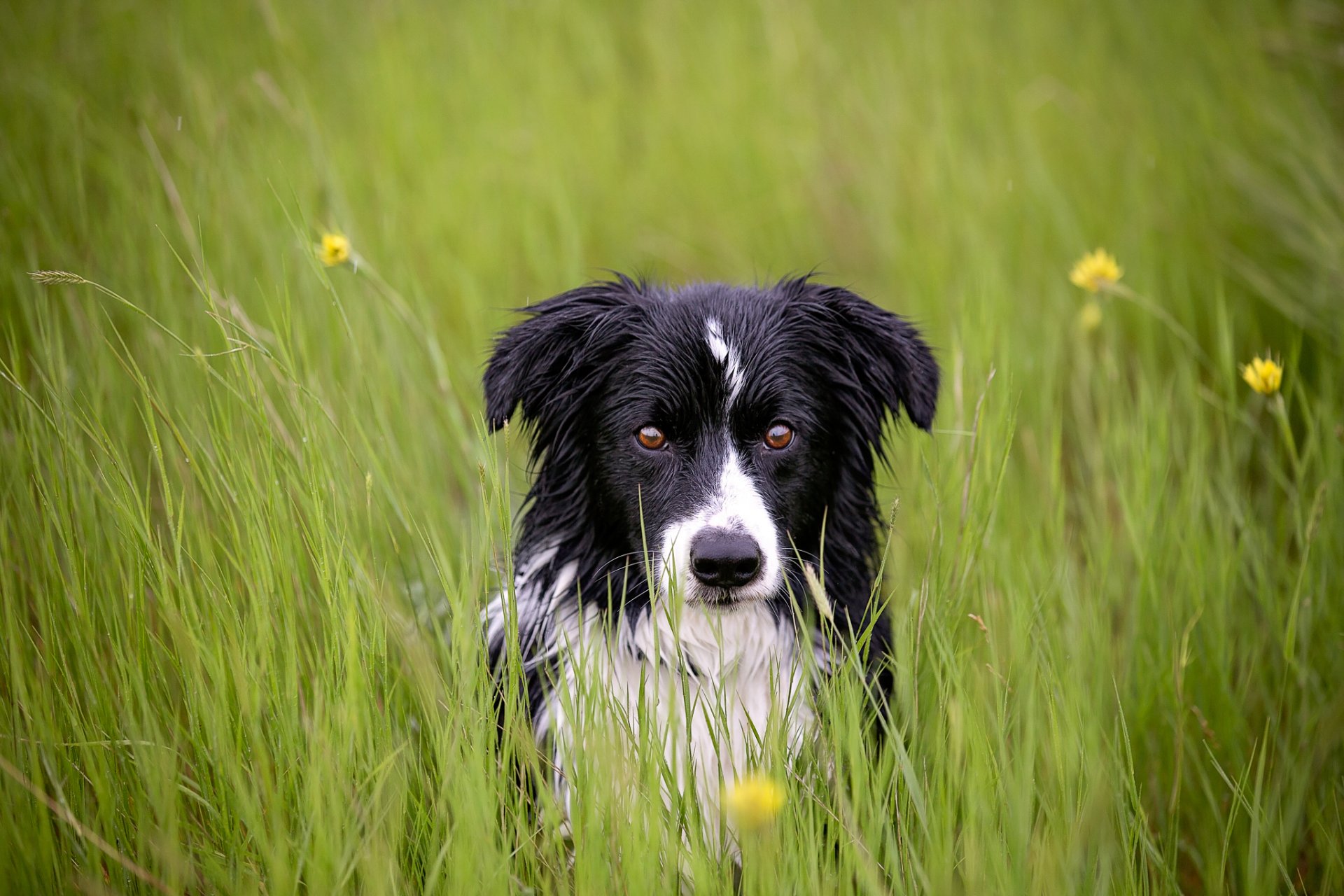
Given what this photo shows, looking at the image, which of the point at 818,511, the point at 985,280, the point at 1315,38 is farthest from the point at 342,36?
the point at 1315,38

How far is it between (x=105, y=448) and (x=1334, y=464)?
3.64 m

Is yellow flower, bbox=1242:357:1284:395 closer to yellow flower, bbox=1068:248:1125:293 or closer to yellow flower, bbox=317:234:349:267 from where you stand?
yellow flower, bbox=1068:248:1125:293

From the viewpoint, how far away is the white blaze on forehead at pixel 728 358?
8.34ft

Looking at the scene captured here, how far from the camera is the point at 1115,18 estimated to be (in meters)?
6.01

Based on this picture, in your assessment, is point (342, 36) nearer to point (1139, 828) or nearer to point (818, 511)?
point (818, 511)

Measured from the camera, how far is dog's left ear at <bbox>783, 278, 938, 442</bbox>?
267 centimetres

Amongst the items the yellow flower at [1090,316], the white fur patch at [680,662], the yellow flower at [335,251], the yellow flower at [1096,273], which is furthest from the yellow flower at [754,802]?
the yellow flower at [1090,316]

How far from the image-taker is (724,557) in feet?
7.47

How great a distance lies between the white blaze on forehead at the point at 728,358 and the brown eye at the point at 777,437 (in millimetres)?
153

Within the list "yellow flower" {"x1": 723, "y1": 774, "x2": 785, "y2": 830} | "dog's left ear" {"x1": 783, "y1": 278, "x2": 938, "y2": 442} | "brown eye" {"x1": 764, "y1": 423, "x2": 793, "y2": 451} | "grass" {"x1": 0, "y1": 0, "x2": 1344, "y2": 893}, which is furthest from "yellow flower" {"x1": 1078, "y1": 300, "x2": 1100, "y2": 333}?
"yellow flower" {"x1": 723, "y1": 774, "x2": 785, "y2": 830}

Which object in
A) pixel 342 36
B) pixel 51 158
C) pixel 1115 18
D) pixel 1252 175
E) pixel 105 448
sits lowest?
pixel 105 448

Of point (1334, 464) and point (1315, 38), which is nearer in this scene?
point (1334, 464)

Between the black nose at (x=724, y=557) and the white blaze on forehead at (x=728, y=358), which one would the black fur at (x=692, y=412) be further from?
the black nose at (x=724, y=557)

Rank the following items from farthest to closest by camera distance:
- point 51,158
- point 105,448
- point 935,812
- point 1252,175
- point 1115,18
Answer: point 1115,18, point 1252,175, point 51,158, point 105,448, point 935,812
